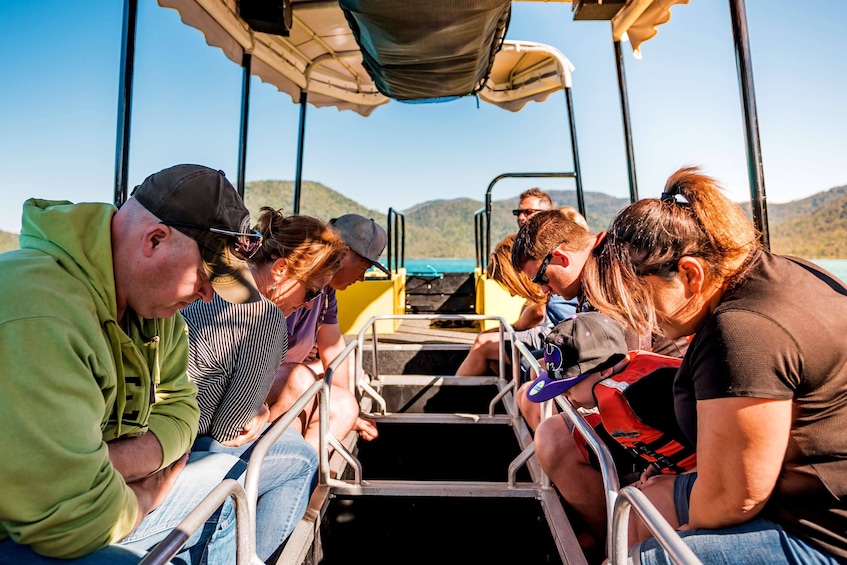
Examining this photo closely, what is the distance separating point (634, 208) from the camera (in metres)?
1.17

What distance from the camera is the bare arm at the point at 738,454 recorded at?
0.89 meters

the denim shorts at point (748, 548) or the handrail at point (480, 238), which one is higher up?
the handrail at point (480, 238)

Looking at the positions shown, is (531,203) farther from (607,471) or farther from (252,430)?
(607,471)

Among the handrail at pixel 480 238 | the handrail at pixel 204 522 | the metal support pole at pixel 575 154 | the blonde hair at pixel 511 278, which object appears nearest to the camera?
the handrail at pixel 204 522

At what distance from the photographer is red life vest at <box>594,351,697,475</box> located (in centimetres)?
128

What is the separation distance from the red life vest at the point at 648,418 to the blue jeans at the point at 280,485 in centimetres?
94

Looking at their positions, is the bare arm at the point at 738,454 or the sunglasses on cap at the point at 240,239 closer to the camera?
the bare arm at the point at 738,454

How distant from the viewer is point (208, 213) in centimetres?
110

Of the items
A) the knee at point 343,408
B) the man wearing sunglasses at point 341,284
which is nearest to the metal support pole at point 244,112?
the man wearing sunglasses at point 341,284

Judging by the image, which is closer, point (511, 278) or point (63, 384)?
point (63, 384)

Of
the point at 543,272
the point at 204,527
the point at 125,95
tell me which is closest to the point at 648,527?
the point at 204,527

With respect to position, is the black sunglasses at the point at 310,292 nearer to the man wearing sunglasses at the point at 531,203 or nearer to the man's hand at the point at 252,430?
the man's hand at the point at 252,430

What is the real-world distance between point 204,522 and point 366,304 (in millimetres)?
3972

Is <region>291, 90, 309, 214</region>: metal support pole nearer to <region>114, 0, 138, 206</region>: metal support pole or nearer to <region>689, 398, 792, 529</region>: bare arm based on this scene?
<region>114, 0, 138, 206</region>: metal support pole
